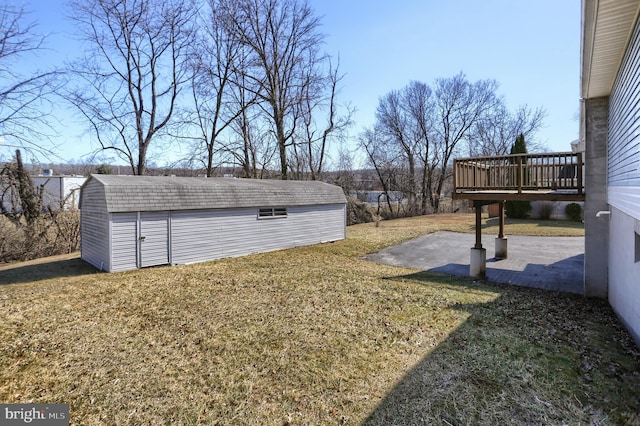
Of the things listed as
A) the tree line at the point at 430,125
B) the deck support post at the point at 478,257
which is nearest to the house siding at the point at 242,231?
the deck support post at the point at 478,257

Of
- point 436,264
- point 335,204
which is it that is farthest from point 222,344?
point 335,204

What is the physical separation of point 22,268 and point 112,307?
21.8 feet

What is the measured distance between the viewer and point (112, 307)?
20.3 feet

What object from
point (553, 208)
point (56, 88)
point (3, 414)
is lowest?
point (3, 414)

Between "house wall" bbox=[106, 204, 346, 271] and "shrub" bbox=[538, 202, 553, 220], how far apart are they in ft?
48.2

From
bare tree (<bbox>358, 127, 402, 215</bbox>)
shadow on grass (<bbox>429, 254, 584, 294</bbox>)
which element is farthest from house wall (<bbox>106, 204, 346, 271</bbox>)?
bare tree (<bbox>358, 127, 402, 215</bbox>)

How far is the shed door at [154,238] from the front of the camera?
30.7 ft

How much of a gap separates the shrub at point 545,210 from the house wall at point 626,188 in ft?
53.8

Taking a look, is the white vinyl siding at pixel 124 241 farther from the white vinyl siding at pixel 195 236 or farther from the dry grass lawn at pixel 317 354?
the dry grass lawn at pixel 317 354

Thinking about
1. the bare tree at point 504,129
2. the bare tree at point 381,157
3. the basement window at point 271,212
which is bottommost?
the basement window at point 271,212

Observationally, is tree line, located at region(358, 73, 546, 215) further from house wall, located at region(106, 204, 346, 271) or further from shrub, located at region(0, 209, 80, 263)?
shrub, located at region(0, 209, 80, 263)

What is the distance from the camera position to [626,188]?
4.25m

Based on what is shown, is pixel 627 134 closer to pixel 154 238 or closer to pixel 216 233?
pixel 216 233

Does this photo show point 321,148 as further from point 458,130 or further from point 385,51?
point 458,130
